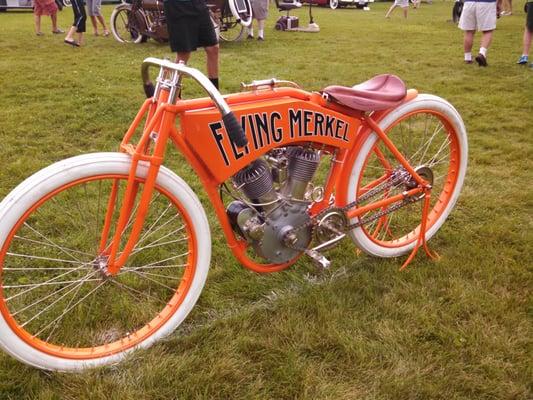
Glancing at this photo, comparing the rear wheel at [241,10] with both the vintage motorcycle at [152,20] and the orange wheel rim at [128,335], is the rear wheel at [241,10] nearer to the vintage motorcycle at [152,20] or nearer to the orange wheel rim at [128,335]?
the vintage motorcycle at [152,20]

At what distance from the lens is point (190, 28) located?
5324mm

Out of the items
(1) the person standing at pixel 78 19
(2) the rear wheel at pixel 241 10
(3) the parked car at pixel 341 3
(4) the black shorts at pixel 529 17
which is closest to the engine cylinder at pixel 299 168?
(2) the rear wheel at pixel 241 10

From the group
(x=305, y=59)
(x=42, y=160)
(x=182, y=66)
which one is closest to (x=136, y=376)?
(x=182, y=66)

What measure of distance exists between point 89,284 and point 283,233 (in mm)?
1152

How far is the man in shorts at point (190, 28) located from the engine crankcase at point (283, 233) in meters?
3.22

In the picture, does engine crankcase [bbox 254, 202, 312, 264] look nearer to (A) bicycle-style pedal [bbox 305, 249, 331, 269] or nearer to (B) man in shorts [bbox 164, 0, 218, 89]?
(A) bicycle-style pedal [bbox 305, 249, 331, 269]

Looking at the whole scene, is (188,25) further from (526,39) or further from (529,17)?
(526,39)

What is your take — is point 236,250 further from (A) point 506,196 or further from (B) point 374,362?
(A) point 506,196

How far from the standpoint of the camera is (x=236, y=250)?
2.41 m

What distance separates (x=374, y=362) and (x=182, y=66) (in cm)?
160

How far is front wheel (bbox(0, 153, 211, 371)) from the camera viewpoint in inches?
72.7

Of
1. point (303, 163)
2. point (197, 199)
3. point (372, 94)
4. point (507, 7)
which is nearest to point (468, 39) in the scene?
point (372, 94)

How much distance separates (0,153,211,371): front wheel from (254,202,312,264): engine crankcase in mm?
339

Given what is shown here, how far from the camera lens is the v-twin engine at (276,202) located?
2.37 m
